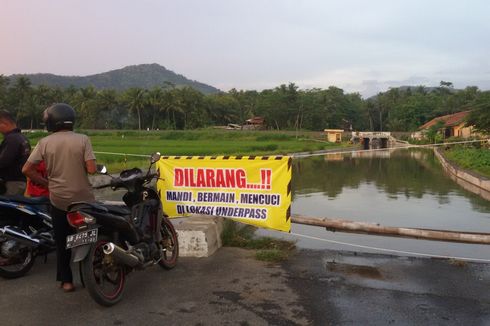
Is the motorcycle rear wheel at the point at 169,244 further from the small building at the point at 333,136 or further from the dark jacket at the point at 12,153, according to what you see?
the small building at the point at 333,136

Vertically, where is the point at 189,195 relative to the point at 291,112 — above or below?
below

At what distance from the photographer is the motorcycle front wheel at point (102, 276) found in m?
3.72

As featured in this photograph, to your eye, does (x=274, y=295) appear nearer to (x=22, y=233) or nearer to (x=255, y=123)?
(x=22, y=233)

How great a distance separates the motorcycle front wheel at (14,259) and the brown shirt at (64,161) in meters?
0.91

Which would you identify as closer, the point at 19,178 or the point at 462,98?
the point at 19,178

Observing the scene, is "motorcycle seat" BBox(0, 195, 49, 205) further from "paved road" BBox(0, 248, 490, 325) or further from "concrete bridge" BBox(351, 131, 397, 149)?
"concrete bridge" BBox(351, 131, 397, 149)

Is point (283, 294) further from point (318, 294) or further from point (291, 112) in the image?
point (291, 112)

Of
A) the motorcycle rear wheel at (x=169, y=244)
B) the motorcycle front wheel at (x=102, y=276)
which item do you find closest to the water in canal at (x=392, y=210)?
the motorcycle rear wheel at (x=169, y=244)

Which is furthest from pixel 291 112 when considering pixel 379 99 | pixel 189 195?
pixel 189 195

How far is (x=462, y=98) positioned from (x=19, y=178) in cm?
10090

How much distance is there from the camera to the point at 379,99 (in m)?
118

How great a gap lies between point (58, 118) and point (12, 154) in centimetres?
126

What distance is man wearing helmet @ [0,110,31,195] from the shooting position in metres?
4.87

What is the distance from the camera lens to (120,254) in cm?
390
